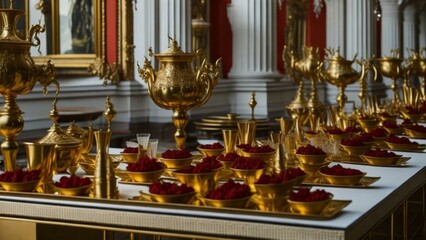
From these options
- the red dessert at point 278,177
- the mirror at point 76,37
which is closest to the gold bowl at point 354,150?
the red dessert at point 278,177

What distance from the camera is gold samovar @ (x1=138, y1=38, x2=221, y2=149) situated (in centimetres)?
455

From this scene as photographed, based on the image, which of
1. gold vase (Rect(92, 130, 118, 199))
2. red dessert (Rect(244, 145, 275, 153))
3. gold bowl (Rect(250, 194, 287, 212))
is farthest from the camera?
red dessert (Rect(244, 145, 275, 153))

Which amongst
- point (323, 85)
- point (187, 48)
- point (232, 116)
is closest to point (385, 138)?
point (232, 116)

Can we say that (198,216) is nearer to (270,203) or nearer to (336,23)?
(270,203)

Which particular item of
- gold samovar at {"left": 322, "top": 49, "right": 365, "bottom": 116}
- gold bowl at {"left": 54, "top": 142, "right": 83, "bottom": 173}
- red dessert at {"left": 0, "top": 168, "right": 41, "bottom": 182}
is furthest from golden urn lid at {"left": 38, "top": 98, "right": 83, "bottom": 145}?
gold samovar at {"left": 322, "top": 49, "right": 365, "bottom": 116}

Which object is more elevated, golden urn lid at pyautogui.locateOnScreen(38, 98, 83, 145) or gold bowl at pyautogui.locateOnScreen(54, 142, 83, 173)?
golden urn lid at pyautogui.locateOnScreen(38, 98, 83, 145)

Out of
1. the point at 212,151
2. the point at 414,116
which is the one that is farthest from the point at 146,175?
the point at 414,116

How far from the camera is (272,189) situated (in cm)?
318

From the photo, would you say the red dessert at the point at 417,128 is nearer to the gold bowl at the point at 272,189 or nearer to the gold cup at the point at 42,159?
the gold bowl at the point at 272,189

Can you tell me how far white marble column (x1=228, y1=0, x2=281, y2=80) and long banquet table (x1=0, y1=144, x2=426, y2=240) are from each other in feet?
29.1

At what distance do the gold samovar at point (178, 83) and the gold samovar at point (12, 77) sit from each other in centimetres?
82

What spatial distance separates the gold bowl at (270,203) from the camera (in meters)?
3.10

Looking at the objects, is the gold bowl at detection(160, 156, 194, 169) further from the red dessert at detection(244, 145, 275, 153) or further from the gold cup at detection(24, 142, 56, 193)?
the gold cup at detection(24, 142, 56, 193)

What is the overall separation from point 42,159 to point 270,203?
1.04 m
